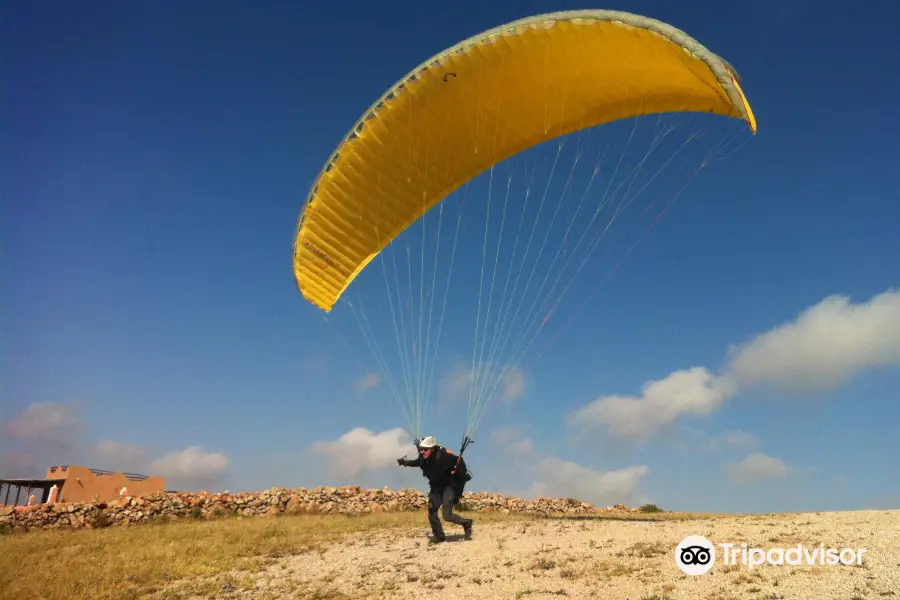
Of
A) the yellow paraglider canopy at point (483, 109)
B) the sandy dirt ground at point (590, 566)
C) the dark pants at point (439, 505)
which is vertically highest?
the yellow paraglider canopy at point (483, 109)

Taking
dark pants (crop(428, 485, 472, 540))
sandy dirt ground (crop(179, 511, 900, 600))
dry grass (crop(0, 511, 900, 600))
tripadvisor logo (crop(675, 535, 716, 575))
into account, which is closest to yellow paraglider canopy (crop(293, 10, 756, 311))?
dark pants (crop(428, 485, 472, 540))

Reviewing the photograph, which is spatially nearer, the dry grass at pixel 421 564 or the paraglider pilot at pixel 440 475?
the dry grass at pixel 421 564

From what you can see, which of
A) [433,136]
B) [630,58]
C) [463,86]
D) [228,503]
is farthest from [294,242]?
[228,503]

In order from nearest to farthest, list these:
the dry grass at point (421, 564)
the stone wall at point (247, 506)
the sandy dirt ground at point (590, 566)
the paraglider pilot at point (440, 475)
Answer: the sandy dirt ground at point (590, 566), the dry grass at point (421, 564), the paraglider pilot at point (440, 475), the stone wall at point (247, 506)

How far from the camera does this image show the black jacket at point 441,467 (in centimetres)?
1022

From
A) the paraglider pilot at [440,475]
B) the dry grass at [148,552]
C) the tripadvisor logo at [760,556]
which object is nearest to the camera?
the tripadvisor logo at [760,556]

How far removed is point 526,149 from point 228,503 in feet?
43.6

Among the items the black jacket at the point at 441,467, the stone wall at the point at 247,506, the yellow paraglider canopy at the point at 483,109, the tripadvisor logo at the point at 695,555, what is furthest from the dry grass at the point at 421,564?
the yellow paraglider canopy at the point at 483,109

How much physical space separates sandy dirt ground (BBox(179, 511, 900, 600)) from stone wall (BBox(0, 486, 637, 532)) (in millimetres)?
6467

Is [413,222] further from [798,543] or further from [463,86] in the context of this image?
[798,543]

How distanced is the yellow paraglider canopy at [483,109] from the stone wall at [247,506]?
7.72 metres

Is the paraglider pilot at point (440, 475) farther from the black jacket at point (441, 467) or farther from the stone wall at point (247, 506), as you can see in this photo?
the stone wall at point (247, 506)

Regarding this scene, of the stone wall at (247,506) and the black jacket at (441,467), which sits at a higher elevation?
the black jacket at (441,467)

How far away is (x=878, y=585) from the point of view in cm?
625
